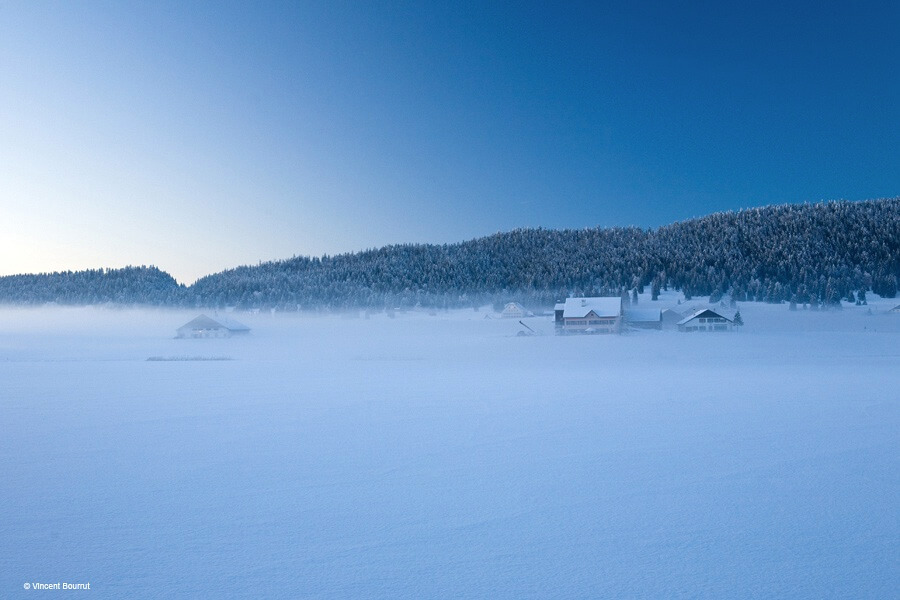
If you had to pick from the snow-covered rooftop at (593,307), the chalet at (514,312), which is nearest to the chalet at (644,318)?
the snow-covered rooftop at (593,307)

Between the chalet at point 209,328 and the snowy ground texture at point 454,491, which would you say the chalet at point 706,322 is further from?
the chalet at point 209,328

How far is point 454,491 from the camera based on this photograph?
734 cm

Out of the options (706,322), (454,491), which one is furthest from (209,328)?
(454,491)

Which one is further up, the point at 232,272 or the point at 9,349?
the point at 232,272

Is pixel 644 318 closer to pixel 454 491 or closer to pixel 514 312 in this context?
pixel 514 312

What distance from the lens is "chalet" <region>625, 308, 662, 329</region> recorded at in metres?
46.9

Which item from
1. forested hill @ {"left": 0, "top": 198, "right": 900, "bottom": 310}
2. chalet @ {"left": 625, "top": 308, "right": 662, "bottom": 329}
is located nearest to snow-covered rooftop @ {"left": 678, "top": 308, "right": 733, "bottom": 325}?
chalet @ {"left": 625, "top": 308, "right": 662, "bottom": 329}

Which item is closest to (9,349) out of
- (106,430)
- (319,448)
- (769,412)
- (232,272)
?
(106,430)

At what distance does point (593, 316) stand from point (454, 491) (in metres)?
40.1

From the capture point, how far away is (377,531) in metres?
6.05

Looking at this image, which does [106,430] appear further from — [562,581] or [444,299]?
[444,299]

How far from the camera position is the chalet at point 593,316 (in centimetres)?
4478

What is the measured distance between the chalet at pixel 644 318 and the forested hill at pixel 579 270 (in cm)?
1767

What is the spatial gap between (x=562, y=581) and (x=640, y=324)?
148ft
